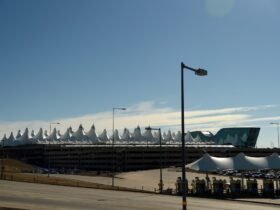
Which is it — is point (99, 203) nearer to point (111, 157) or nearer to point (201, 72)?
point (201, 72)

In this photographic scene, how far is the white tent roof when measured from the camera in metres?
98.8

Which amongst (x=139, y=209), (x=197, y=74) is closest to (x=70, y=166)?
(x=139, y=209)

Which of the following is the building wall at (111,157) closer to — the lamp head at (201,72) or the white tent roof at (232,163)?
the white tent roof at (232,163)

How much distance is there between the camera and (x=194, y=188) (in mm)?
55875

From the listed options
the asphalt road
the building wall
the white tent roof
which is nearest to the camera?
the asphalt road

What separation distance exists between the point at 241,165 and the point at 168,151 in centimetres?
8554

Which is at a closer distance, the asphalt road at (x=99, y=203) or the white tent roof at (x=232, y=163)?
the asphalt road at (x=99, y=203)

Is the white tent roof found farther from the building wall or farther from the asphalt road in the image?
the building wall

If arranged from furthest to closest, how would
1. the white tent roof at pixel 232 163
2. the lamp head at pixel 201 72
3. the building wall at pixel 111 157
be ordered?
the building wall at pixel 111 157 → the white tent roof at pixel 232 163 → the lamp head at pixel 201 72

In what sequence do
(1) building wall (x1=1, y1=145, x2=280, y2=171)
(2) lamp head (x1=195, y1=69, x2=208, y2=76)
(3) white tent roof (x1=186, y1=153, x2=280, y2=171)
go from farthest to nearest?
(1) building wall (x1=1, y1=145, x2=280, y2=171) → (3) white tent roof (x1=186, y1=153, x2=280, y2=171) → (2) lamp head (x1=195, y1=69, x2=208, y2=76)

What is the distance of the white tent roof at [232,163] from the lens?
324 ft

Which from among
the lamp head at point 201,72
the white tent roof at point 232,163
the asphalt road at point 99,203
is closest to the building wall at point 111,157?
the white tent roof at point 232,163

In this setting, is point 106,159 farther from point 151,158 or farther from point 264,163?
point 264,163

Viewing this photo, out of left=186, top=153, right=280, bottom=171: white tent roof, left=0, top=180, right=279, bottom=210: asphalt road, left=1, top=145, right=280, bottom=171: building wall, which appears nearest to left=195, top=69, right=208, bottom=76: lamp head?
left=0, top=180, right=279, bottom=210: asphalt road
